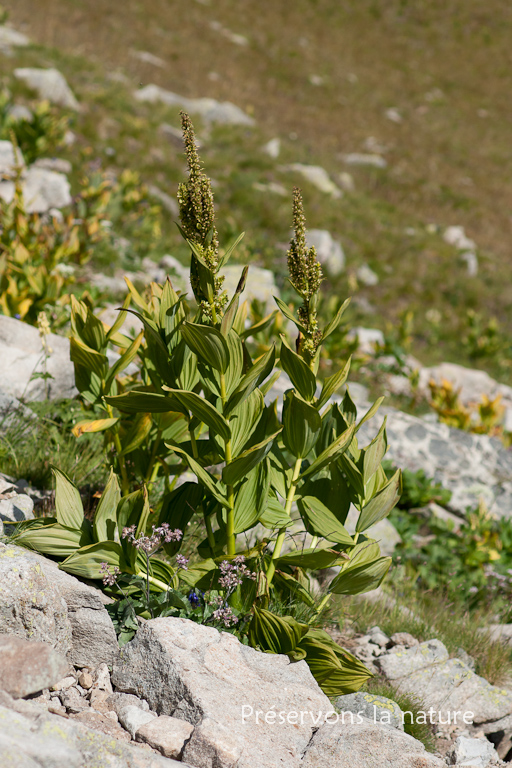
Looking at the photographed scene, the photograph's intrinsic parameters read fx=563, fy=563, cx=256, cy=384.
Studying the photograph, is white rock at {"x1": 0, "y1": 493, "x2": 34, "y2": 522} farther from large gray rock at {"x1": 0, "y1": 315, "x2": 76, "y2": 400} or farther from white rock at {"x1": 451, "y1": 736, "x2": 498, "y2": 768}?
white rock at {"x1": 451, "y1": 736, "x2": 498, "y2": 768}

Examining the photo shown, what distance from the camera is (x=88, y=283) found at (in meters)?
6.79

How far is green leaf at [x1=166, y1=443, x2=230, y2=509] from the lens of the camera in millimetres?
2502

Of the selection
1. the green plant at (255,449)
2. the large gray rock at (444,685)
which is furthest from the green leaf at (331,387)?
the large gray rock at (444,685)

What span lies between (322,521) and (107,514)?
104cm

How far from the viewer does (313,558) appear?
2.63 meters

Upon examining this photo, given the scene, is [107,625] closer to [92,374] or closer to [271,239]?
[92,374]

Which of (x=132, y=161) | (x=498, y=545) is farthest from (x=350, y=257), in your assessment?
(x=498, y=545)

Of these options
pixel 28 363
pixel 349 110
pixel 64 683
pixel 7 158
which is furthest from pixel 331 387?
pixel 349 110

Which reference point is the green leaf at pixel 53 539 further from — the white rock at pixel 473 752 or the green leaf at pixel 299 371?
the white rock at pixel 473 752

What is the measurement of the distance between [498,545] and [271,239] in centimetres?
793

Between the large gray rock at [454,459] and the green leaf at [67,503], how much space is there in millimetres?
3398

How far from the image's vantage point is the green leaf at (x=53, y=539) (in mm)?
2619

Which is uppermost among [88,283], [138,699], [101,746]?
[101,746]

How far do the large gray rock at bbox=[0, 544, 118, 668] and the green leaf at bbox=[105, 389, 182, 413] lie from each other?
783mm
